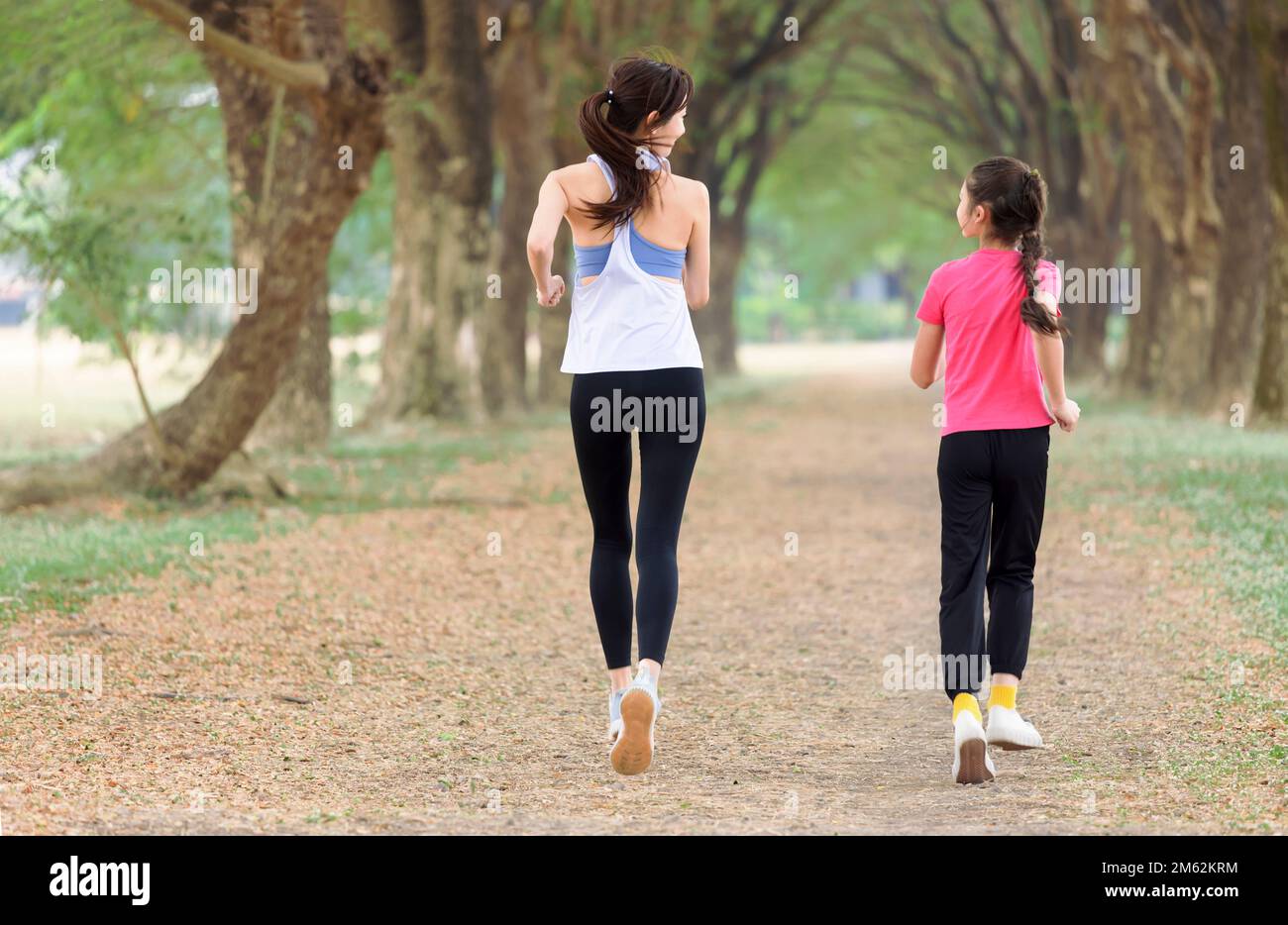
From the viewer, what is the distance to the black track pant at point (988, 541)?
17.9ft

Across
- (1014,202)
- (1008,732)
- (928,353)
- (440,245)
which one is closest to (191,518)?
(928,353)

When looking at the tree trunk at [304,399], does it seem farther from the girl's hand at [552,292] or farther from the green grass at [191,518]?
the girl's hand at [552,292]

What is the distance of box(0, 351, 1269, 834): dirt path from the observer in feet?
16.8

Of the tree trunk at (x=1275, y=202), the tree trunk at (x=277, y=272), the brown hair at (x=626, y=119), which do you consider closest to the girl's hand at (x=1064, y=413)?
the brown hair at (x=626, y=119)

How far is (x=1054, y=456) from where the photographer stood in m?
17.9

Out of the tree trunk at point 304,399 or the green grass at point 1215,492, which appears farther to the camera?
the tree trunk at point 304,399

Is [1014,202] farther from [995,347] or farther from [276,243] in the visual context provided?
[276,243]

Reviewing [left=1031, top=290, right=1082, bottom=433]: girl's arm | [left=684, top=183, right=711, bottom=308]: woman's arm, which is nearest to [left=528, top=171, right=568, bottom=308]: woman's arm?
[left=684, top=183, right=711, bottom=308]: woman's arm

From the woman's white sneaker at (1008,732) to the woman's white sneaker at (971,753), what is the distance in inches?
7.0

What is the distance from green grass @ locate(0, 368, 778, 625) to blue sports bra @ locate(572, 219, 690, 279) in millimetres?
3904

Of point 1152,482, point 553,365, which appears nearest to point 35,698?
point 1152,482

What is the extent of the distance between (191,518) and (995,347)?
7.47 meters

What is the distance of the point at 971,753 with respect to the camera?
5387mm

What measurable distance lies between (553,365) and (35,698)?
20.3m
